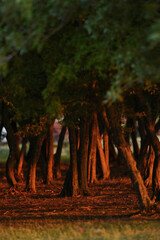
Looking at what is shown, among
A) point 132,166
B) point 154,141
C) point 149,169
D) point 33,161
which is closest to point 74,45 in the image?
point 132,166

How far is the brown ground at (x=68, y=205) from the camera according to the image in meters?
17.1

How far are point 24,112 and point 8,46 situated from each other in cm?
404

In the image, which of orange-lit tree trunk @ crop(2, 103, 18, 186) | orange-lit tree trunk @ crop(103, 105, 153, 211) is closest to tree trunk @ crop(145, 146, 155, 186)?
orange-lit tree trunk @ crop(2, 103, 18, 186)

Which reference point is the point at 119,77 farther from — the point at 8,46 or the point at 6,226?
the point at 6,226

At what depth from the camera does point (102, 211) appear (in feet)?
59.9

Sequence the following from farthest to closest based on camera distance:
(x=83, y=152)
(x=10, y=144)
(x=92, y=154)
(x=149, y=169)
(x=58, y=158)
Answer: (x=58, y=158)
(x=92, y=154)
(x=149, y=169)
(x=10, y=144)
(x=83, y=152)

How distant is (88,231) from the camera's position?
45.3 ft

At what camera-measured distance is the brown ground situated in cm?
1712

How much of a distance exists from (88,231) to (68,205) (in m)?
6.36

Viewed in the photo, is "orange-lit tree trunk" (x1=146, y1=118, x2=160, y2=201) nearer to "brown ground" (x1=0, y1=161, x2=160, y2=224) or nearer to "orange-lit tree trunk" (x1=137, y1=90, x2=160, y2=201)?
"orange-lit tree trunk" (x1=137, y1=90, x2=160, y2=201)

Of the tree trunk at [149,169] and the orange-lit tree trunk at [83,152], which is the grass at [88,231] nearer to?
the orange-lit tree trunk at [83,152]

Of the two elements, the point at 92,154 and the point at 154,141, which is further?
the point at 92,154

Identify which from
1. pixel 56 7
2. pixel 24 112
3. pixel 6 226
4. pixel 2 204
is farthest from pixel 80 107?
pixel 2 204

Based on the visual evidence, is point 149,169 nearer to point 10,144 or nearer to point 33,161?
point 33,161
